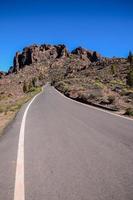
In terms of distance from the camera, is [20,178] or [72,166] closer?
[20,178]

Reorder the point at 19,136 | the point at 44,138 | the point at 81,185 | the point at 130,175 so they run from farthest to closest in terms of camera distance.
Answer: the point at 19,136 < the point at 44,138 < the point at 130,175 < the point at 81,185

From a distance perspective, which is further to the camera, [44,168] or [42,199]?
[44,168]

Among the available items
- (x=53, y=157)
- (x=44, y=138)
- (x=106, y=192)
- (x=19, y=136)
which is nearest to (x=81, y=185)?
(x=106, y=192)

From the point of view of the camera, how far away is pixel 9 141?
386 inches

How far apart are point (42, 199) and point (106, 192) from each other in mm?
1022

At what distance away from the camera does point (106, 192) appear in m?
4.55

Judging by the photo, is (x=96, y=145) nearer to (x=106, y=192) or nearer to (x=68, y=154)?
(x=68, y=154)

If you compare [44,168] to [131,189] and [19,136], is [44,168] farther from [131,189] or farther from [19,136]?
→ [19,136]

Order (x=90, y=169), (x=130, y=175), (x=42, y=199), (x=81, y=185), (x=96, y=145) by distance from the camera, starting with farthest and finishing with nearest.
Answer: (x=96, y=145) < (x=90, y=169) < (x=130, y=175) < (x=81, y=185) < (x=42, y=199)

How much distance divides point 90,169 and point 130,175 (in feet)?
2.90

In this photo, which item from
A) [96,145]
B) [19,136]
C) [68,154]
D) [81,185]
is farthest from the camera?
[19,136]

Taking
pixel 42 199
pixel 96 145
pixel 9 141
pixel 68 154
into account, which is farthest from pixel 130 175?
pixel 9 141

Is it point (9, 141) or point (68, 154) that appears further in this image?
point (9, 141)

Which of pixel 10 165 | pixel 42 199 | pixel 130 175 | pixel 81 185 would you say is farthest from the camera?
pixel 10 165
